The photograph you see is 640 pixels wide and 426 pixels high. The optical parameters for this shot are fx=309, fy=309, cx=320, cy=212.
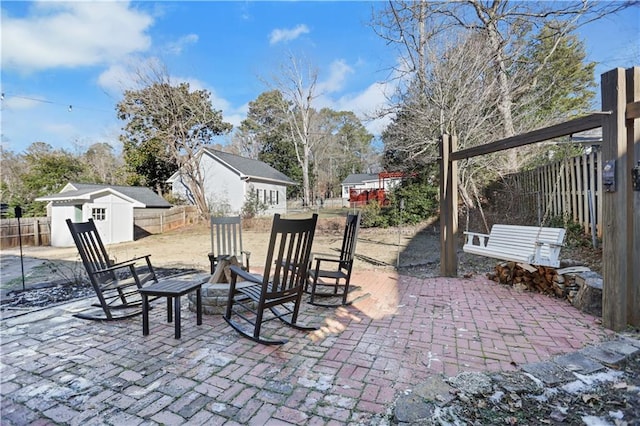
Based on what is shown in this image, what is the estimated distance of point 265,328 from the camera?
3219mm

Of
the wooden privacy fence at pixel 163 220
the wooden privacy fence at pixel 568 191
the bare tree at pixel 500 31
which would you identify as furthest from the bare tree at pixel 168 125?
the wooden privacy fence at pixel 568 191

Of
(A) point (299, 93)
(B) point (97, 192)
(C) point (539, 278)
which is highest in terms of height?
(A) point (299, 93)

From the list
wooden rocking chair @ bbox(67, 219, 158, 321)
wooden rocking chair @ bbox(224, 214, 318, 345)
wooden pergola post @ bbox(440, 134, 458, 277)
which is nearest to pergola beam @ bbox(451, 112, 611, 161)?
wooden pergola post @ bbox(440, 134, 458, 277)

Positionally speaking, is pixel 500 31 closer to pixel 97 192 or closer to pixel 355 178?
pixel 97 192

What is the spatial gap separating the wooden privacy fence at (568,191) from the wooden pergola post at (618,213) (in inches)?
94.9

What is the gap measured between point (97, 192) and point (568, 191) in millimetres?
14824

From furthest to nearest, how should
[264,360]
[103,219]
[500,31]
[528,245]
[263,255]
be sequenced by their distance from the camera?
1. [103,219]
2. [500,31]
3. [263,255]
4. [528,245]
5. [264,360]

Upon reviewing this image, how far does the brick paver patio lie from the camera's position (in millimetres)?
1928

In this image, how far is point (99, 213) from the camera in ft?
39.8

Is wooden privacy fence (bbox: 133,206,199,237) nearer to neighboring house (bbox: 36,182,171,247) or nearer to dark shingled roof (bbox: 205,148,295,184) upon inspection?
neighboring house (bbox: 36,182,171,247)

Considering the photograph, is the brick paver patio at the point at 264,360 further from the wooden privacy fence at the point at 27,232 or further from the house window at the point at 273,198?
the house window at the point at 273,198

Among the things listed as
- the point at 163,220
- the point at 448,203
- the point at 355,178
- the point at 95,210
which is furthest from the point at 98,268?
the point at 355,178

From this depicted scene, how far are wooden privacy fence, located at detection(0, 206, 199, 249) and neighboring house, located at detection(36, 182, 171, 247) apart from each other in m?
0.48

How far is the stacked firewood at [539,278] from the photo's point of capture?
157 inches
